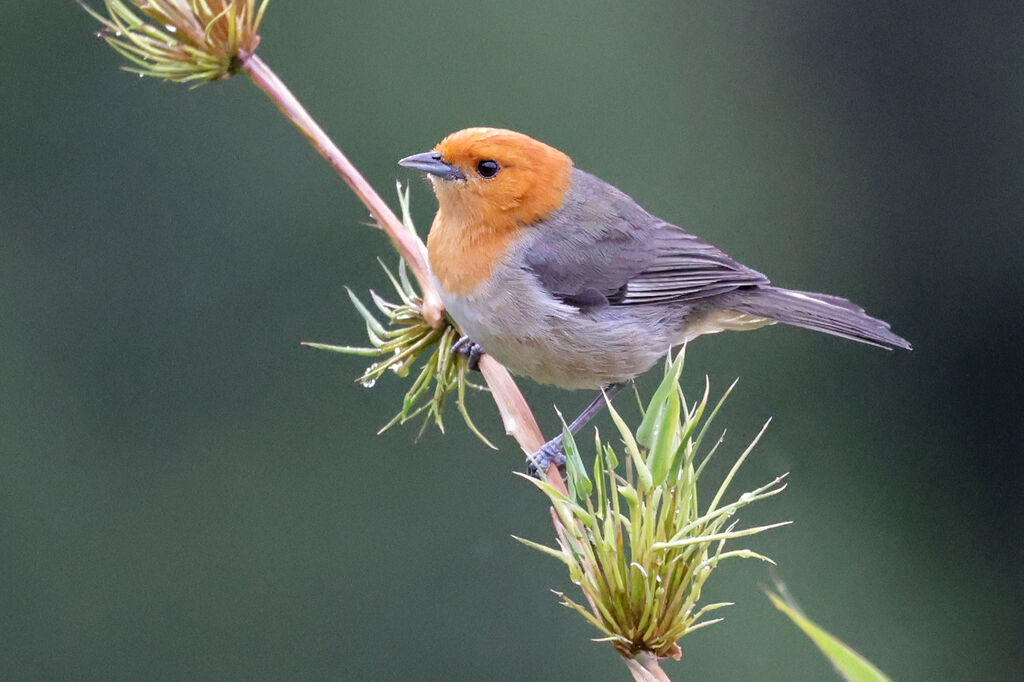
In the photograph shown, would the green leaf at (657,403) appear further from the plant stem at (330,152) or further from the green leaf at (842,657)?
the plant stem at (330,152)

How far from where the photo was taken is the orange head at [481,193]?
360 centimetres

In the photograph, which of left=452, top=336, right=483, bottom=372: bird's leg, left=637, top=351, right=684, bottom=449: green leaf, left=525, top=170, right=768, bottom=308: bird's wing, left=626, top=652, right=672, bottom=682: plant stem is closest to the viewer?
left=626, top=652, right=672, bottom=682: plant stem

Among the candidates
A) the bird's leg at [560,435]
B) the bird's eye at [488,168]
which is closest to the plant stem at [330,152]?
the bird's leg at [560,435]

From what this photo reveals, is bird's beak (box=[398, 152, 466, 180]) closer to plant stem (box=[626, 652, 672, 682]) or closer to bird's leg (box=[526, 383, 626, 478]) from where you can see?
bird's leg (box=[526, 383, 626, 478])

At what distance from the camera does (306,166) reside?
9.11 metres

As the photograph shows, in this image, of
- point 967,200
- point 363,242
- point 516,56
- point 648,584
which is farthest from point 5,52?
point 648,584

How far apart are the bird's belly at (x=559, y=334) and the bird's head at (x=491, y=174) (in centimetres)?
24

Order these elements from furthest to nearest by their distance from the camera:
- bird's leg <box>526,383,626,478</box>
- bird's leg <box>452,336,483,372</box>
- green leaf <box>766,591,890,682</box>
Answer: bird's leg <box>452,336,483,372</box> < bird's leg <box>526,383,626,478</box> < green leaf <box>766,591,890,682</box>

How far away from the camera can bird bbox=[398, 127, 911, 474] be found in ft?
11.8

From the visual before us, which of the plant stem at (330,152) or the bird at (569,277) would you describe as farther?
the bird at (569,277)

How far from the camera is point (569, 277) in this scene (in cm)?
383

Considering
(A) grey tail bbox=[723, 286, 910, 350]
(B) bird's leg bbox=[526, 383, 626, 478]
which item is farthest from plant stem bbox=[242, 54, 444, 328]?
(A) grey tail bbox=[723, 286, 910, 350]

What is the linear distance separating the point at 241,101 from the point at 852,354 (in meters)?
5.19

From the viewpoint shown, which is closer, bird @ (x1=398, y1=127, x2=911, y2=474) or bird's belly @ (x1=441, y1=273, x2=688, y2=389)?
bird's belly @ (x1=441, y1=273, x2=688, y2=389)
